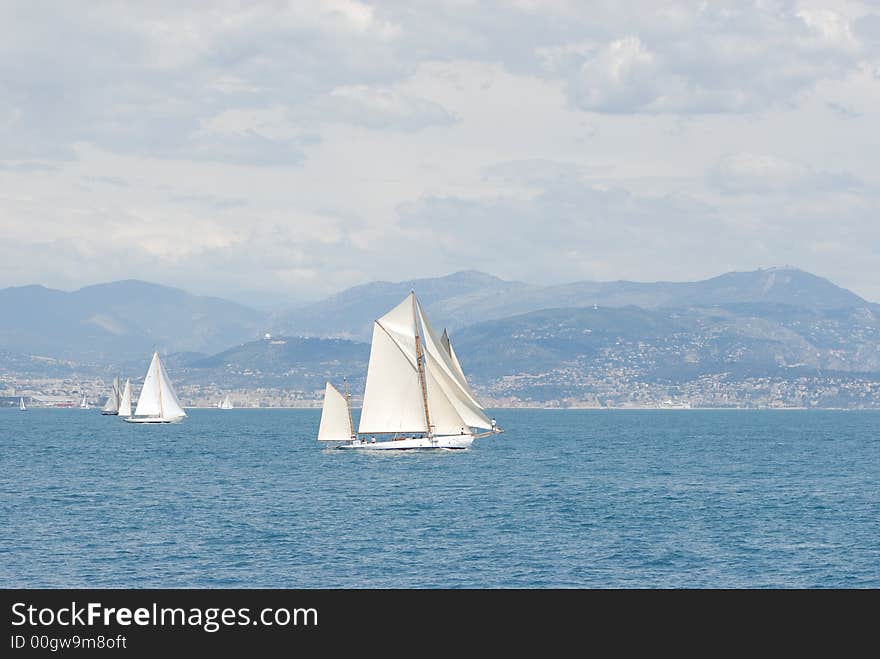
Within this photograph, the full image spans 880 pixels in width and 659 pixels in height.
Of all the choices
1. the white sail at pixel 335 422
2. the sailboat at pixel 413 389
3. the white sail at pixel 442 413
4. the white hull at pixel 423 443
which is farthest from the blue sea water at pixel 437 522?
the white sail at pixel 335 422

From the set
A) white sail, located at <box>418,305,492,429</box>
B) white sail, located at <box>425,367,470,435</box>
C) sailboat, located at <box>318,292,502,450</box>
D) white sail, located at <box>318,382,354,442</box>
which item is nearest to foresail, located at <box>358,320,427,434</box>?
sailboat, located at <box>318,292,502,450</box>

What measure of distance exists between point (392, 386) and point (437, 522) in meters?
50.4

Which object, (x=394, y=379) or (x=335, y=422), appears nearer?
(x=394, y=379)

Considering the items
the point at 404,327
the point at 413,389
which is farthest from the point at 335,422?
the point at 404,327

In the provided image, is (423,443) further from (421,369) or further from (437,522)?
(437,522)

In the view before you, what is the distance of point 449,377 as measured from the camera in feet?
405

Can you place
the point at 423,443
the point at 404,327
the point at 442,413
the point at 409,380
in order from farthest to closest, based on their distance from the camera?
the point at 423,443 → the point at 442,413 → the point at 409,380 → the point at 404,327

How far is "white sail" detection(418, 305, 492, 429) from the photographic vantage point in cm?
11988

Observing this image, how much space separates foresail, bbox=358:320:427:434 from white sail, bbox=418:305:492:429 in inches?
69.7

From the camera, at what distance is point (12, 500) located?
86812 mm
